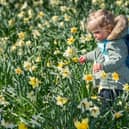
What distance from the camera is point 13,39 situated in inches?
224

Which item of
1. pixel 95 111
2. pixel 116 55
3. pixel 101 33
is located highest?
pixel 101 33

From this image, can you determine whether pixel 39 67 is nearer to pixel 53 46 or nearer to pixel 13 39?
pixel 53 46

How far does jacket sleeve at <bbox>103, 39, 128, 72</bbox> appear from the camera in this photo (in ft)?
11.8

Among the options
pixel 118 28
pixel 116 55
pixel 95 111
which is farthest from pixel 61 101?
pixel 118 28

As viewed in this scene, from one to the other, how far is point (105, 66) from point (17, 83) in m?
0.68

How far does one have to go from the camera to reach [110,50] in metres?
3.66

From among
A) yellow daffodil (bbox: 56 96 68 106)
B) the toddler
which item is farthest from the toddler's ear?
yellow daffodil (bbox: 56 96 68 106)

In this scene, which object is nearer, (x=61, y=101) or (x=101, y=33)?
(x=61, y=101)

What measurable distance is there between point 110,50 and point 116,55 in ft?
0.24

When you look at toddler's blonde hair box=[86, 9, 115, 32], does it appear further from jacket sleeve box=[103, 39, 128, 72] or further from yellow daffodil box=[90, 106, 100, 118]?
yellow daffodil box=[90, 106, 100, 118]

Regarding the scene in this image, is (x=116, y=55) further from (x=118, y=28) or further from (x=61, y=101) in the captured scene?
(x=61, y=101)

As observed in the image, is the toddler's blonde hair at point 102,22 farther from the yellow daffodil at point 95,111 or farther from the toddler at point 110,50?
the yellow daffodil at point 95,111

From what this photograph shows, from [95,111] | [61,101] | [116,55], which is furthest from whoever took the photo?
[116,55]

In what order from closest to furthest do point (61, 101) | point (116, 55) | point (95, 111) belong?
point (95, 111) → point (61, 101) → point (116, 55)
